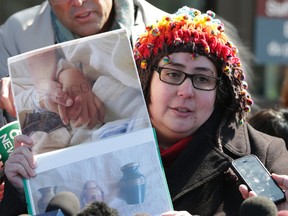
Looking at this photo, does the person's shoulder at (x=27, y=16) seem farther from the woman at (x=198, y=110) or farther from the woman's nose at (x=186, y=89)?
the woman's nose at (x=186, y=89)

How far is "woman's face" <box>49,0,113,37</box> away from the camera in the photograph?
290 cm

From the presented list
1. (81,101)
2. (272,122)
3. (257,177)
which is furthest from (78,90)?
(272,122)

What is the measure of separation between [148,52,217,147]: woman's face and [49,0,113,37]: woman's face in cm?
57

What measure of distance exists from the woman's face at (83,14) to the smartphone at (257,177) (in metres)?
0.95

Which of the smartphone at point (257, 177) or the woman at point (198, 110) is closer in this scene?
the smartphone at point (257, 177)

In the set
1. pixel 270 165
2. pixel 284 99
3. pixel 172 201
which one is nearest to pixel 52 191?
pixel 172 201

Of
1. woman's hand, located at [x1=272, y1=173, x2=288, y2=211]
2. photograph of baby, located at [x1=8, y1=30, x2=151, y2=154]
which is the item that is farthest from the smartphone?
photograph of baby, located at [x1=8, y1=30, x2=151, y2=154]

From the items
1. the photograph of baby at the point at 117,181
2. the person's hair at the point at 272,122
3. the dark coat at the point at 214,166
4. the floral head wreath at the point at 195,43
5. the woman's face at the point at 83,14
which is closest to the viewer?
the photograph of baby at the point at 117,181

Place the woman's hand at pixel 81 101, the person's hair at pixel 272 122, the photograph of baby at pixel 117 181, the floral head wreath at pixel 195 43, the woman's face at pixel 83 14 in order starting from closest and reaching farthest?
Answer: the photograph of baby at pixel 117 181 → the woman's hand at pixel 81 101 → the floral head wreath at pixel 195 43 → the woman's face at pixel 83 14 → the person's hair at pixel 272 122

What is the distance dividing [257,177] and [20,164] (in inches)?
27.6

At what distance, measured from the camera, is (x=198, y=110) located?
2398 mm

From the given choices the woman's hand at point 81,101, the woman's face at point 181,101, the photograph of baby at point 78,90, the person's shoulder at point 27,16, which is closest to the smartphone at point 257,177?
the woman's face at point 181,101

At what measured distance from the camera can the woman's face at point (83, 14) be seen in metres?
2.90

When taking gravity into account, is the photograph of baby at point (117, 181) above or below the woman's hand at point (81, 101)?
below
